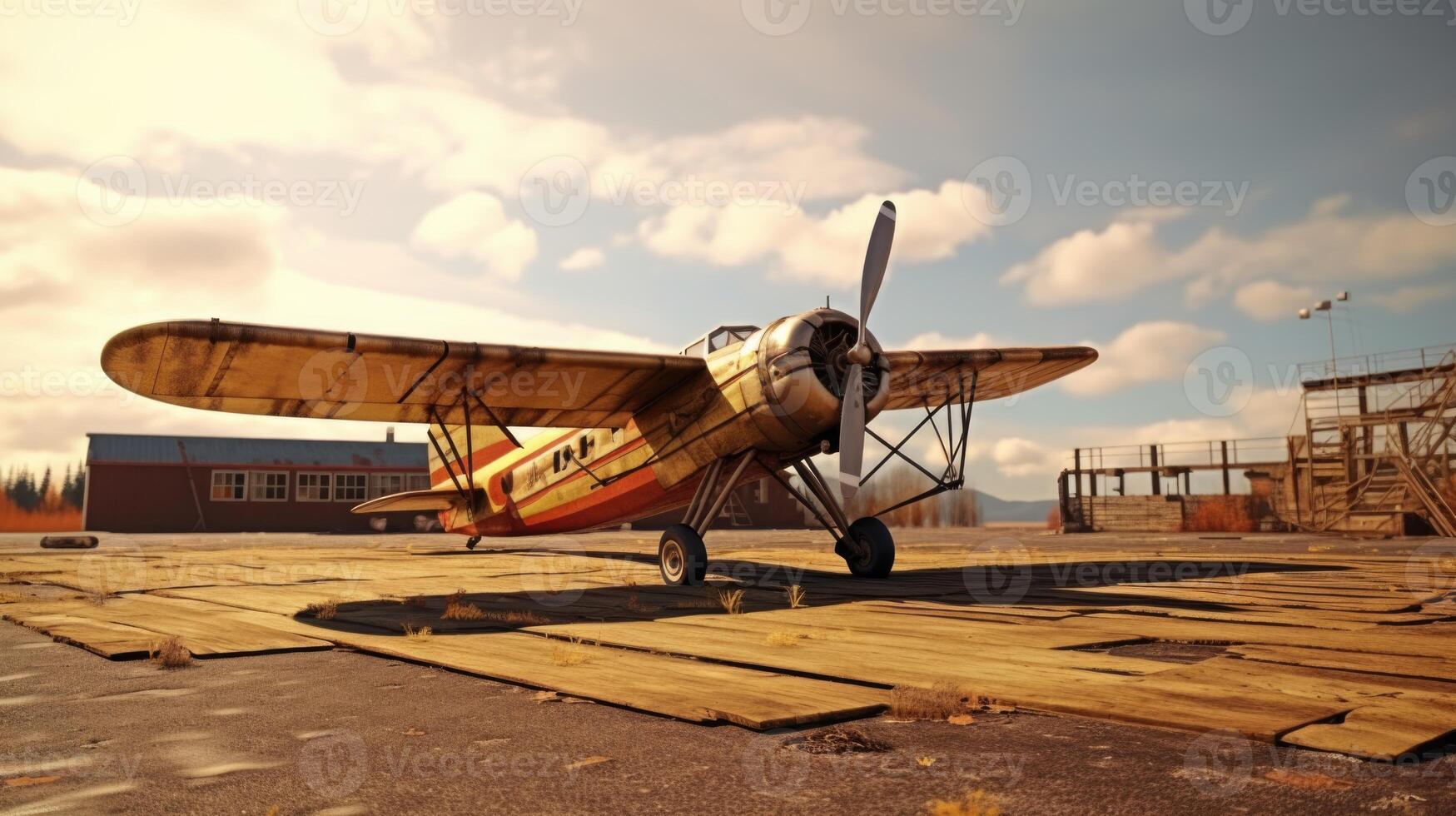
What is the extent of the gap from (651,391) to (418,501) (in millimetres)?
8610

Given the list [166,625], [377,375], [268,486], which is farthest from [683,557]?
[268,486]

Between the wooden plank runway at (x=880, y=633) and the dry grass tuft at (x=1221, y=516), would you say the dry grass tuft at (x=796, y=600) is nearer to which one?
the wooden plank runway at (x=880, y=633)

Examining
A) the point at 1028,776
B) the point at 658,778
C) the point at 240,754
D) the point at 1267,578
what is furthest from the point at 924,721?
the point at 1267,578

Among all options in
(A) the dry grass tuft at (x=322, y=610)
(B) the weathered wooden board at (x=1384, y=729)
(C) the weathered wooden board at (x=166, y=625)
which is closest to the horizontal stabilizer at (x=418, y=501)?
(C) the weathered wooden board at (x=166, y=625)

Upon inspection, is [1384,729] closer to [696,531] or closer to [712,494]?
[696,531]

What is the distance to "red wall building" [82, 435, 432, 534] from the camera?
49.1 m

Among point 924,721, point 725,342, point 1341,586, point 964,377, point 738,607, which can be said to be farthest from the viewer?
point 964,377

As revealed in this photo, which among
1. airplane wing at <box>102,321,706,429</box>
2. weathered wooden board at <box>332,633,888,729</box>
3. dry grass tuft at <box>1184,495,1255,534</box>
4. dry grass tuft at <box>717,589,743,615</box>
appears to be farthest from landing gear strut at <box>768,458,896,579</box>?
dry grass tuft at <box>1184,495,1255,534</box>

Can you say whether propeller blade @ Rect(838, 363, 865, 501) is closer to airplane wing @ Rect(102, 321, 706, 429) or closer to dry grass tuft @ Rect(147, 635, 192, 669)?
airplane wing @ Rect(102, 321, 706, 429)

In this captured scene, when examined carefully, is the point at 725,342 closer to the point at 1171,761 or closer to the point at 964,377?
the point at 964,377

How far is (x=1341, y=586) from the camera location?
34.1 feet

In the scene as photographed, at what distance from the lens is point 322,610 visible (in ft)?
28.2

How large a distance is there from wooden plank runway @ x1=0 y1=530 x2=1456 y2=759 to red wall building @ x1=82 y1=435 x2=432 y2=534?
39937 mm

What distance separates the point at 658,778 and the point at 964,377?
41.8 ft
